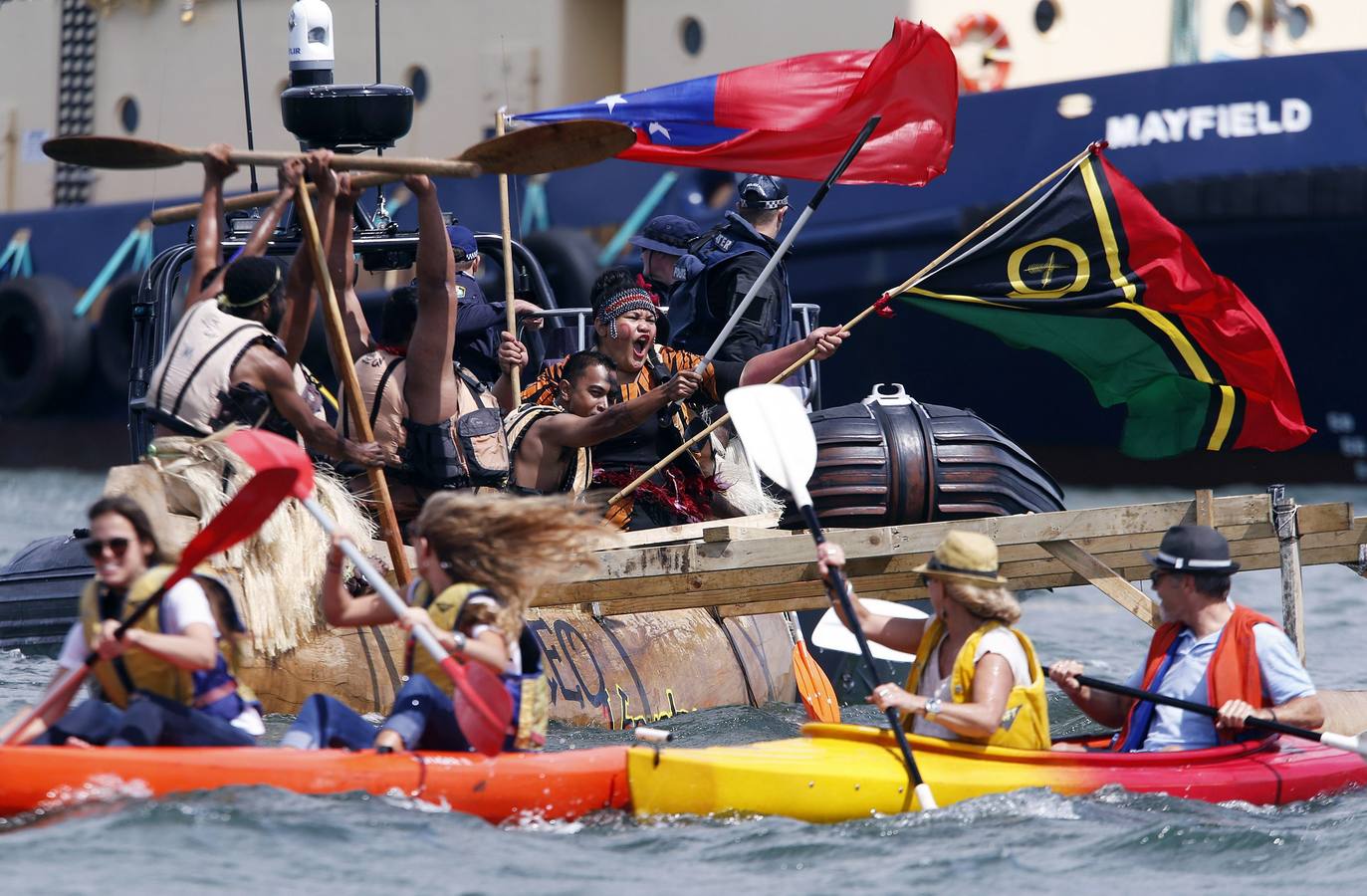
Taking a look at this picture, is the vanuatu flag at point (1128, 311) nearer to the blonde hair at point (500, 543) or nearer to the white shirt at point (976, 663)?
the white shirt at point (976, 663)

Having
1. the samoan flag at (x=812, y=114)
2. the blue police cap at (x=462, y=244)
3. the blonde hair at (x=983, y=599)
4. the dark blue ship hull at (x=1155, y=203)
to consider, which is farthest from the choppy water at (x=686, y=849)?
the dark blue ship hull at (x=1155, y=203)

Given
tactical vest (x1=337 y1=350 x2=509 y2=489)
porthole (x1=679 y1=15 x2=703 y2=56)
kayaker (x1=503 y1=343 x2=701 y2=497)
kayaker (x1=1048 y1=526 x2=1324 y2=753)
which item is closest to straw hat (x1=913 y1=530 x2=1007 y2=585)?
kayaker (x1=1048 y1=526 x2=1324 y2=753)

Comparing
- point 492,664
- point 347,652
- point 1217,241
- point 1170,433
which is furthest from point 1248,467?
point 492,664

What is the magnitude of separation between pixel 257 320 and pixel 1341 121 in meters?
10.5

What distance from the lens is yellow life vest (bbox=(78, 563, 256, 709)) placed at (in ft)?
16.8

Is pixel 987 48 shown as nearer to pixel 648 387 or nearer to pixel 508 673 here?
pixel 648 387

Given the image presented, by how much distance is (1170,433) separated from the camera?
26.9ft

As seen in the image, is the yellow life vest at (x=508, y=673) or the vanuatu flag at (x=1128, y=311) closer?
the yellow life vest at (x=508, y=673)

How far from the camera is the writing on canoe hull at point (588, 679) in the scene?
7422 millimetres

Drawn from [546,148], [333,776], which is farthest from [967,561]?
[546,148]

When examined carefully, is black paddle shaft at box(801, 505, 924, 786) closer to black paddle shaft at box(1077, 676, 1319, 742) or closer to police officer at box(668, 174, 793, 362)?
black paddle shaft at box(1077, 676, 1319, 742)

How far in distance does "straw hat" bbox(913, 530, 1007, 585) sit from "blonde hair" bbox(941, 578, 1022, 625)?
0.02 m

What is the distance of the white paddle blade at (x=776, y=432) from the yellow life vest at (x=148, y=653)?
1945 mm

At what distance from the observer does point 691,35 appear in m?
17.3
